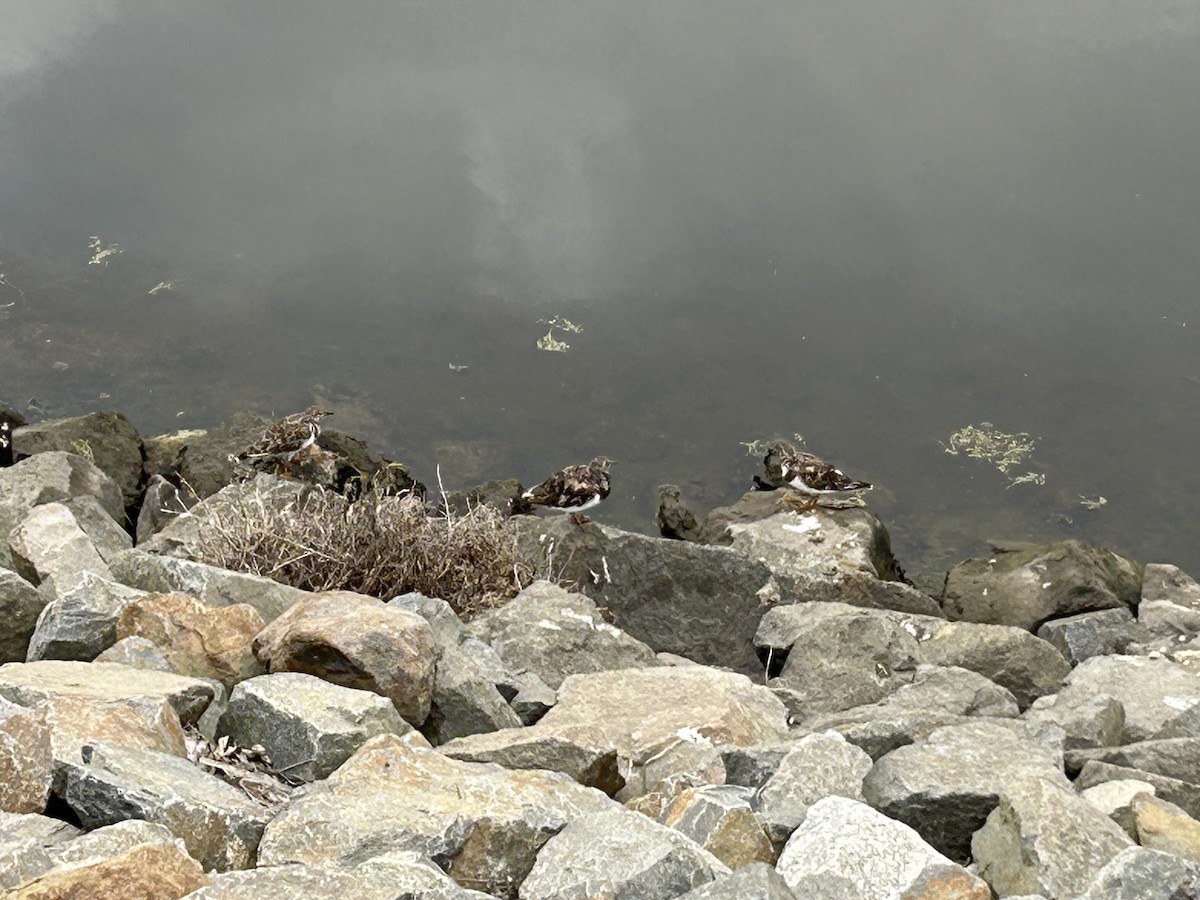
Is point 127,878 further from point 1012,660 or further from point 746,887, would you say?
point 1012,660

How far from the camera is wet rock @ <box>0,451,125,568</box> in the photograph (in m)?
9.48

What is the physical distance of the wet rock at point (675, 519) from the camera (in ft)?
34.5

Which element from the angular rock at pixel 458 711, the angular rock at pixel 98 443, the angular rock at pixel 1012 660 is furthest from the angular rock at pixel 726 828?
the angular rock at pixel 98 443

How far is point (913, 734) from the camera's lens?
499 cm

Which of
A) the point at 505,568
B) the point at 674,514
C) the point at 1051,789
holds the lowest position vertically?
the point at 674,514

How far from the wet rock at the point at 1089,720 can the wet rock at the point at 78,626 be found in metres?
3.80

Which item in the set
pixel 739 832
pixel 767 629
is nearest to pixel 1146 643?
pixel 767 629

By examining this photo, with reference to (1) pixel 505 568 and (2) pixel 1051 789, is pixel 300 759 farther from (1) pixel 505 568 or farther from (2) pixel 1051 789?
(1) pixel 505 568

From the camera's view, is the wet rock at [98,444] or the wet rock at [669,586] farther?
the wet rock at [98,444]

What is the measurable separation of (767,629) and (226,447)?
5510 millimetres

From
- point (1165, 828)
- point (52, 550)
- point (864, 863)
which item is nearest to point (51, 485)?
point (52, 550)

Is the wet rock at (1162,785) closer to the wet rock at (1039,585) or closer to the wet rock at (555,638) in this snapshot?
the wet rock at (555,638)

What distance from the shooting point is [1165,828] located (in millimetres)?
4336

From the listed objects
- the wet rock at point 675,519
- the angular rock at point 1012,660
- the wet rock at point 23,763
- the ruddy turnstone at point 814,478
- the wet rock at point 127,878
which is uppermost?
the wet rock at point 127,878
